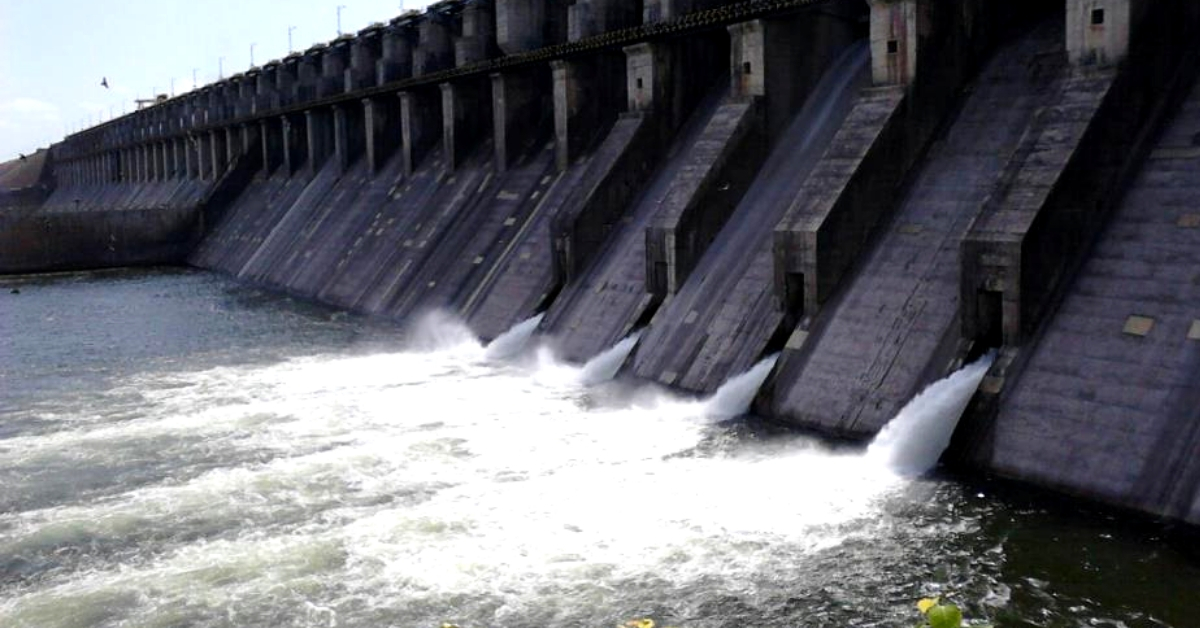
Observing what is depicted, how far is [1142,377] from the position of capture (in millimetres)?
16938

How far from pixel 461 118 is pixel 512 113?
5.29 m

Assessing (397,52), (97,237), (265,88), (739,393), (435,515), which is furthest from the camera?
(265,88)

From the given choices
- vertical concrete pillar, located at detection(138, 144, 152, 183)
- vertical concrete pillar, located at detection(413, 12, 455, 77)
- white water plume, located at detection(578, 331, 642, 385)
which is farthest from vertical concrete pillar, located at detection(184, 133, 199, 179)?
white water plume, located at detection(578, 331, 642, 385)

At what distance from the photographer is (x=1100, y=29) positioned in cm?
2053

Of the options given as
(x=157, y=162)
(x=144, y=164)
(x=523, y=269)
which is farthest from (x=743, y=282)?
(x=144, y=164)

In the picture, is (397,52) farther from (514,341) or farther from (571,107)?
(514,341)

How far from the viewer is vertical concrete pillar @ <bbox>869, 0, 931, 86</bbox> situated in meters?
24.1

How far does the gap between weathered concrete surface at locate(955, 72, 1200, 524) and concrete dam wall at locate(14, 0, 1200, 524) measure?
0.13 feet

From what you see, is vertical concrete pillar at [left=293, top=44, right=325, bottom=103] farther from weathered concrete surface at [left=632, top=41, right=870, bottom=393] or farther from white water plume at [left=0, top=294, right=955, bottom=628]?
white water plume at [left=0, top=294, right=955, bottom=628]

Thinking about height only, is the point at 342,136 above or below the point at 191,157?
below

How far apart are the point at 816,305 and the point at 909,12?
6935mm

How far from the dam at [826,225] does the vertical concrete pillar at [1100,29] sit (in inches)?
1.8

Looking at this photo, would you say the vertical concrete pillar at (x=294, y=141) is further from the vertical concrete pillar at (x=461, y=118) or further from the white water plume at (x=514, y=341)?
the white water plume at (x=514, y=341)

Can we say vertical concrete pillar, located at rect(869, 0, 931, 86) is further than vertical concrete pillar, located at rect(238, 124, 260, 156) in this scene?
No
